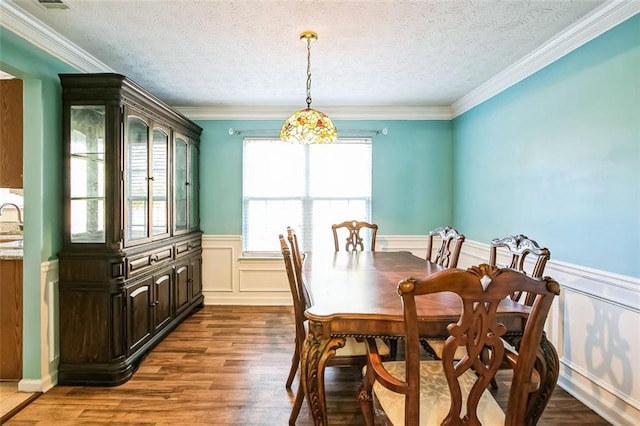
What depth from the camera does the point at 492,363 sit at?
1235 mm

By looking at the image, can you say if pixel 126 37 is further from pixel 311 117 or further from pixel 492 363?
pixel 492 363

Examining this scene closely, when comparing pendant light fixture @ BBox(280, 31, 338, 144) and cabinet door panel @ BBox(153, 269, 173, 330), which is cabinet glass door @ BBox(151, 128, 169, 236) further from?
pendant light fixture @ BBox(280, 31, 338, 144)

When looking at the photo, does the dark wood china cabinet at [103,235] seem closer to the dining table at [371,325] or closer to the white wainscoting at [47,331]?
the white wainscoting at [47,331]

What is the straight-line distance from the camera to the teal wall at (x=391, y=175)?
14.4ft

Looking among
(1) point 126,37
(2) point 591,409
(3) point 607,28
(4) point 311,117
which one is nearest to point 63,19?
(1) point 126,37

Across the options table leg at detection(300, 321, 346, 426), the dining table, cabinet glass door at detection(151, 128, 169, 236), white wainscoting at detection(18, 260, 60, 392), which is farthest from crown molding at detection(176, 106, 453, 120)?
table leg at detection(300, 321, 346, 426)

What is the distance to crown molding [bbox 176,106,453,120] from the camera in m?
4.31

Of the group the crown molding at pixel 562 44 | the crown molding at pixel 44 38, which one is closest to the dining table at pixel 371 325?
the crown molding at pixel 562 44

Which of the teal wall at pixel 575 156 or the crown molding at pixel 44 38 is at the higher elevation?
the crown molding at pixel 44 38

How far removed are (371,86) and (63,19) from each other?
2.59 metres

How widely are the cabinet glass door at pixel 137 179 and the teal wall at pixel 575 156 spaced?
327 centimetres

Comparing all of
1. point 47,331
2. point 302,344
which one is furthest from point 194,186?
point 302,344

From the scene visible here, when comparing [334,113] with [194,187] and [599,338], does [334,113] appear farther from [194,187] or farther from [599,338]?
[599,338]

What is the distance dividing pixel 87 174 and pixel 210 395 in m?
1.87
